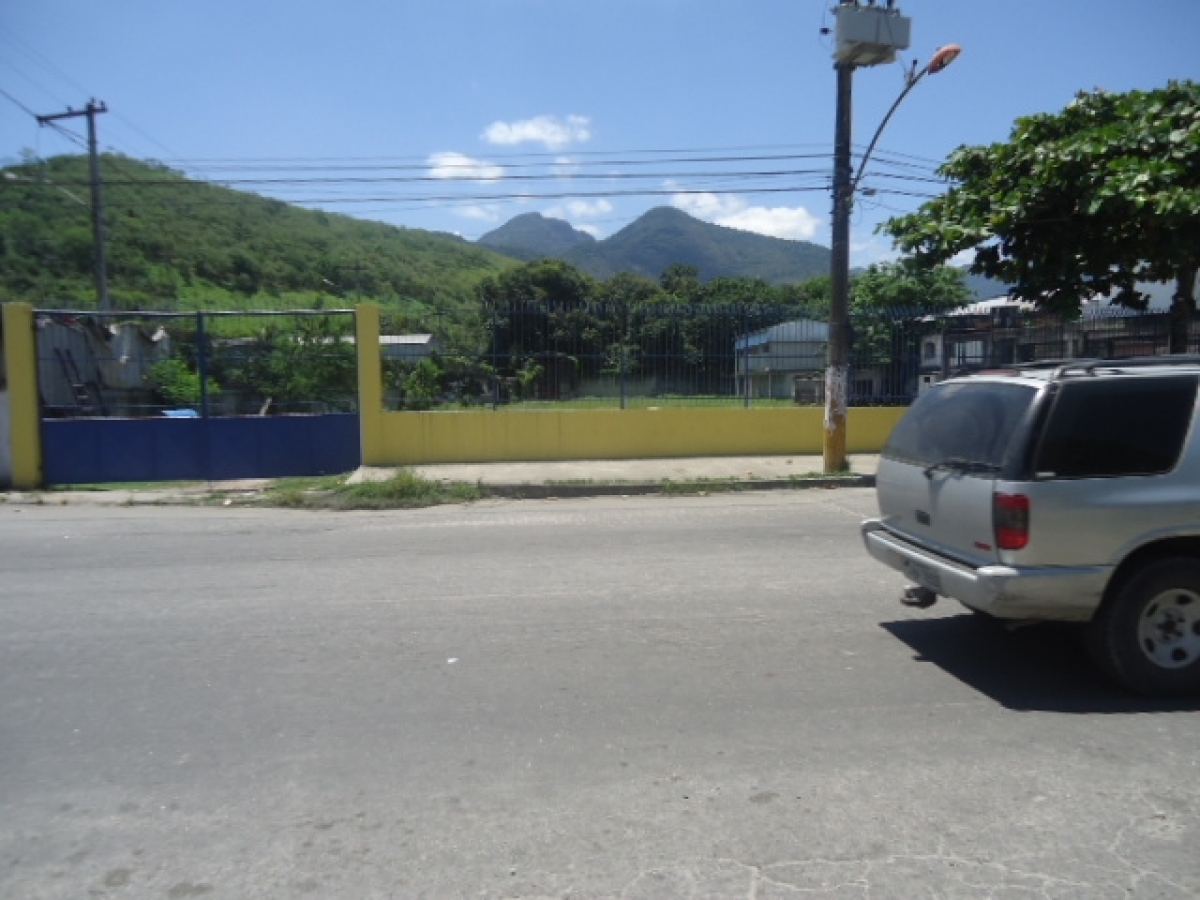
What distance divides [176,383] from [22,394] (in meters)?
2.34

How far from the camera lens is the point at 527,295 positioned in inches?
1869

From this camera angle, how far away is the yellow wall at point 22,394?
13.9 meters

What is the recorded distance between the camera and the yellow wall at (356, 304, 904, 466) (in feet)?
48.3

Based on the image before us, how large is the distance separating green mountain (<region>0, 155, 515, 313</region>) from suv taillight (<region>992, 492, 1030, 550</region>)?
27745mm

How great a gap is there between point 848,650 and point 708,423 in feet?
34.2

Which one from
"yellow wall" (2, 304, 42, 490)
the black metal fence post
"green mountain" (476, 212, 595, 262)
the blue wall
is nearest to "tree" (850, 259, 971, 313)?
the blue wall

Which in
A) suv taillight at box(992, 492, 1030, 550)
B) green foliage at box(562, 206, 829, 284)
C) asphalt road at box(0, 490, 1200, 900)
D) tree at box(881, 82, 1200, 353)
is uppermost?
green foliage at box(562, 206, 829, 284)

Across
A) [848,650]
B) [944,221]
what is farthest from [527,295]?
[848,650]

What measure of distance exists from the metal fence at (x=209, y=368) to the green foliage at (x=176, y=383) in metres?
0.02

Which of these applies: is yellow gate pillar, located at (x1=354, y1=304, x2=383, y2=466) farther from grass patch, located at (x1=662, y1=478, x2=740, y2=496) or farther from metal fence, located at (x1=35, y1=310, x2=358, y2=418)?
grass patch, located at (x1=662, y1=478, x2=740, y2=496)

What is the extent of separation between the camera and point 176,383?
15453 millimetres

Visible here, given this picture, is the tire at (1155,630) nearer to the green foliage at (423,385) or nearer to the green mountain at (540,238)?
the green foliage at (423,385)

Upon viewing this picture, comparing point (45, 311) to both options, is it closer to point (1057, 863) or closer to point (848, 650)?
point (848, 650)

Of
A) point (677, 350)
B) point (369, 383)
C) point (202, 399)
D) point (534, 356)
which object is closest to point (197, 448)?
point (202, 399)
